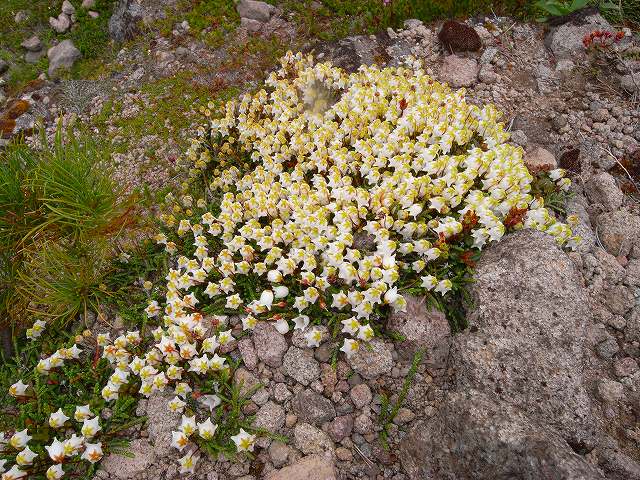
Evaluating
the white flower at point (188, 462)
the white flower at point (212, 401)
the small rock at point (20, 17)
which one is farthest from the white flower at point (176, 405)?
the small rock at point (20, 17)

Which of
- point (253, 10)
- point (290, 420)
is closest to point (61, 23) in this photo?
point (253, 10)

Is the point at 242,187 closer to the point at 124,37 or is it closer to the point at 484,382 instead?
the point at 484,382

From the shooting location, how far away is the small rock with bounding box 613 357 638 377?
15.0ft

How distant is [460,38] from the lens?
25.9 feet

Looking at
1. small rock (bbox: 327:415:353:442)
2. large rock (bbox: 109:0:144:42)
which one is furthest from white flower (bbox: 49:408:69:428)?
large rock (bbox: 109:0:144:42)

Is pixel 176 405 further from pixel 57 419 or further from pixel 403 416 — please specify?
pixel 403 416

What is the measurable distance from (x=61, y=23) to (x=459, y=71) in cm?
856

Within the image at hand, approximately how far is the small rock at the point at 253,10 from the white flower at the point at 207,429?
7.36 meters

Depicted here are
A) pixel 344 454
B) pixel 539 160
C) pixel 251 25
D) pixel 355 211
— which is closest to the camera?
pixel 344 454

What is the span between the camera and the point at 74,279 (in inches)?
207

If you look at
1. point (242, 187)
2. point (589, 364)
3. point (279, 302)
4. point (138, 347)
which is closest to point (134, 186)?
point (242, 187)

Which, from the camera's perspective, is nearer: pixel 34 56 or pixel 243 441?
pixel 243 441

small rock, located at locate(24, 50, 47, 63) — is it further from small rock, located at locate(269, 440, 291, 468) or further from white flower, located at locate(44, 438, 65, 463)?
small rock, located at locate(269, 440, 291, 468)

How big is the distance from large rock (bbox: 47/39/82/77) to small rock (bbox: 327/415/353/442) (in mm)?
8906
